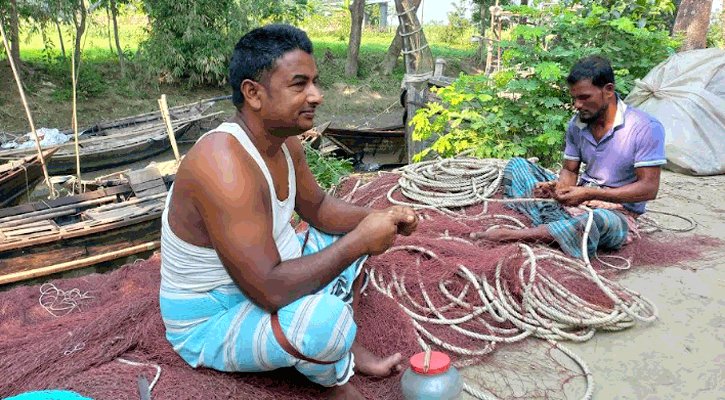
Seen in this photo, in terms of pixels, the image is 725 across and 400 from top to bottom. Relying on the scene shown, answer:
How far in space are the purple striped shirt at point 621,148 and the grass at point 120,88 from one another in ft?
38.3

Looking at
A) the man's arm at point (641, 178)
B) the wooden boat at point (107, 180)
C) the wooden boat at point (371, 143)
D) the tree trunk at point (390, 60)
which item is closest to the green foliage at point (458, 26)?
the tree trunk at point (390, 60)

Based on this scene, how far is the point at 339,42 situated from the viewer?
939 inches

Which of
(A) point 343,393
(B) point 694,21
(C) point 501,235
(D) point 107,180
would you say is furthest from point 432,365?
(B) point 694,21

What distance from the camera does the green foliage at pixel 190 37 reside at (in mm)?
16297

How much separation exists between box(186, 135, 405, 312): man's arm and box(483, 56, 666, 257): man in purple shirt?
1.85 metres

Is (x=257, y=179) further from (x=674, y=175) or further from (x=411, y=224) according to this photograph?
(x=674, y=175)

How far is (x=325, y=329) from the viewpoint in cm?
173

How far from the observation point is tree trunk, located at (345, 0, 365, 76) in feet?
59.7

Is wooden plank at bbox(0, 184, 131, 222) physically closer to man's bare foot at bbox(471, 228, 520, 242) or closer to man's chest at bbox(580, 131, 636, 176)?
man's bare foot at bbox(471, 228, 520, 242)

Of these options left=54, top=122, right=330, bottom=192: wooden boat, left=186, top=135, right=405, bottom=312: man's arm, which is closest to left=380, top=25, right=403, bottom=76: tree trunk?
left=54, top=122, right=330, bottom=192: wooden boat

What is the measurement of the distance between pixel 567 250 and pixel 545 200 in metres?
0.39

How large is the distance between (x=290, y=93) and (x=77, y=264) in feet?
19.5

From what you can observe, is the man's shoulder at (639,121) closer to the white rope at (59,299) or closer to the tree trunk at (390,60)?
the white rope at (59,299)

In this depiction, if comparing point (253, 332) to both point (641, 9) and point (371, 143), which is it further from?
point (371, 143)
